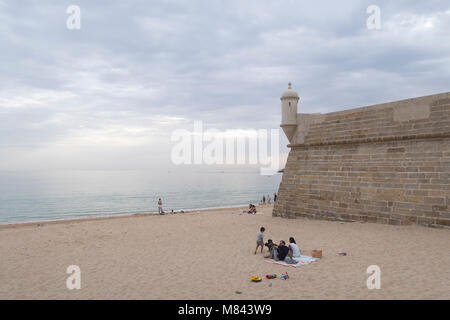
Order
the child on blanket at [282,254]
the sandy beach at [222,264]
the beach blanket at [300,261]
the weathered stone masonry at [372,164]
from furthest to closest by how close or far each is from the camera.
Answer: the weathered stone masonry at [372,164] → the child on blanket at [282,254] → the beach blanket at [300,261] → the sandy beach at [222,264]

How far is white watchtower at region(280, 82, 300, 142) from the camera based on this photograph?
16250 millimetres

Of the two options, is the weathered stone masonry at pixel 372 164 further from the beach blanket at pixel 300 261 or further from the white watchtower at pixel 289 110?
the beach blanket at pixel 300 261

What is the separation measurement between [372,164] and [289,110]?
17.0 feet

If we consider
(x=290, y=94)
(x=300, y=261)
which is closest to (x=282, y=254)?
(x=300, y=261)

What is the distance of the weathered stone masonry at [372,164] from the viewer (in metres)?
11.3

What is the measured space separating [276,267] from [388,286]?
2.75 metres

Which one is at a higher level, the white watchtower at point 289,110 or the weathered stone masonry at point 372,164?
the white watchtower at point 289,110

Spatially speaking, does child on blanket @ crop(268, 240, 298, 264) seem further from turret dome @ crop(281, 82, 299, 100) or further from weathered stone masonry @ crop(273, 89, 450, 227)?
turret dome @ crop(281, 82, 299, 100)

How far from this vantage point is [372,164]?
1324 centimetres

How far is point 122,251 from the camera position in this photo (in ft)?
35.2

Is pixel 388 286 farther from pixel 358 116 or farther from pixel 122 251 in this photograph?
pixel 358 116

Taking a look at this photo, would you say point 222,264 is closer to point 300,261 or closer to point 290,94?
point 300,261

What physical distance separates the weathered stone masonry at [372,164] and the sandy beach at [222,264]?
0.89m

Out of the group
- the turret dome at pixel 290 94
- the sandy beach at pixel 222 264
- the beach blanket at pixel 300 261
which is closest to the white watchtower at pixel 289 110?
the turret dome at pixel 290 94
